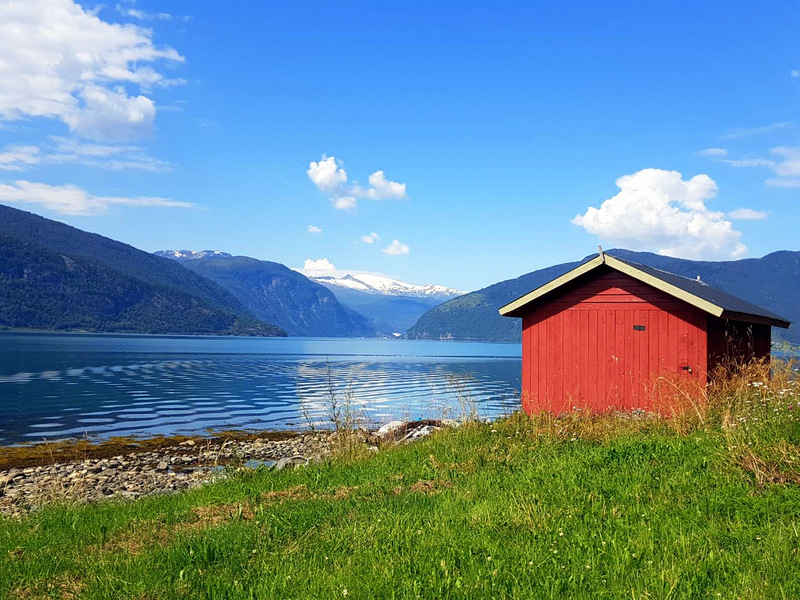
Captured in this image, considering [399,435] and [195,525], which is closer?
[195,525]

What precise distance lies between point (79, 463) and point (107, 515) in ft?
40.9

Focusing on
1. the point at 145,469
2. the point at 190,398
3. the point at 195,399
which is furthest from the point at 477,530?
the point at 190,398

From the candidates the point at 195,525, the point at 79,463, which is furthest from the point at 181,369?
the point at 195,525

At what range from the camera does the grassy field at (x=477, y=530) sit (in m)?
5.12

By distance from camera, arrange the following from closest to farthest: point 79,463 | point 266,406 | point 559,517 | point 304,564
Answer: point 304,564 → point 559,517 → point 79,463 → point 266,406

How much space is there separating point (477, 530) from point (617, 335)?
11.2 metres

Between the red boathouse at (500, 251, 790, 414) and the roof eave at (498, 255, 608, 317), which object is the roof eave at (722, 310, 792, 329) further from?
the roof eave at (498, 255, 608, 317)

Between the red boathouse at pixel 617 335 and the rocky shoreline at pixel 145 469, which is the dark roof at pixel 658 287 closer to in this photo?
the red boathouse at pixel 617 335

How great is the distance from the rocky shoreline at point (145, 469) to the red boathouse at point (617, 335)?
21.3 feet

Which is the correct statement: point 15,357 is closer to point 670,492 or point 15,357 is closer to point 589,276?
point 589,276

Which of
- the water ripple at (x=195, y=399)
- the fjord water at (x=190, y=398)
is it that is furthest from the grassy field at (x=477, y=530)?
the water ripple at (x=195, y=399)

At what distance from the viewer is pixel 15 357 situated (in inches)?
2810

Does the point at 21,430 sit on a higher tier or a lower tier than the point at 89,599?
lower

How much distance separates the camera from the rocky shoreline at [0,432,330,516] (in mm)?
14074
